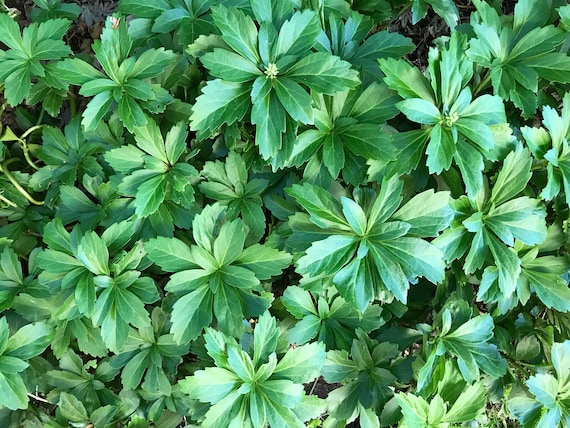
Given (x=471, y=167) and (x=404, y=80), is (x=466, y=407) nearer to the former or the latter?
(x=471, y=167)

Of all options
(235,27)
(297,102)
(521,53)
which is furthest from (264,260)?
(521,53)

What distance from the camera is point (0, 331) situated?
1.44 meters

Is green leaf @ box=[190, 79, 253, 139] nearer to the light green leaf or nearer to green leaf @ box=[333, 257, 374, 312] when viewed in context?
the light green leaf

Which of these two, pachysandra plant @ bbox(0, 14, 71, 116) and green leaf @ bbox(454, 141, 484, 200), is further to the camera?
pachysandra plant @ bbox(0, 14, 71, 116)

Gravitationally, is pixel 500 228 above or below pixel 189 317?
above

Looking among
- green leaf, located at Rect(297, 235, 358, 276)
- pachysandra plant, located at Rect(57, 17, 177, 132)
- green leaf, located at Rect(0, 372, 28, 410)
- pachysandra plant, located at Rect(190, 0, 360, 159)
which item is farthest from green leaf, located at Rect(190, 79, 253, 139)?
green leaf, located at Rect(0, 372, 28, 410)

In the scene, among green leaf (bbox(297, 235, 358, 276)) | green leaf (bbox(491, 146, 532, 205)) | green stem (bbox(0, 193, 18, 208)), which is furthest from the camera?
green stem (bbox(0, 193, 18, 208))

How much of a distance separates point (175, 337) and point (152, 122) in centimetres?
66

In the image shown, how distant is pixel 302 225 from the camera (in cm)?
140

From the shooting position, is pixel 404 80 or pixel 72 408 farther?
pixel 72 408

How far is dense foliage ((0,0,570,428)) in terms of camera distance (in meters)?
1.34

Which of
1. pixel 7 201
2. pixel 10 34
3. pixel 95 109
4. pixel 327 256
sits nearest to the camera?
pixel 327 256

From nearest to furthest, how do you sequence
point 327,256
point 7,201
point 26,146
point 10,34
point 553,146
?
point 327,256
point 553,146
point 10,34
point 7,201
point 26,146

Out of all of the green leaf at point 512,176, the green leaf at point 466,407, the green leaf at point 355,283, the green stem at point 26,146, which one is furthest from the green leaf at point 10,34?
the green leaf at point 466,407
